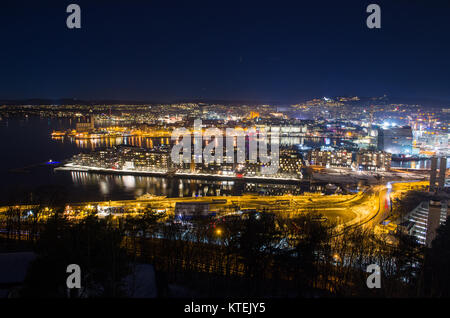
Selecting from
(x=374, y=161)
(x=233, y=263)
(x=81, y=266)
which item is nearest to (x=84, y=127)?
(x=374, y=161)

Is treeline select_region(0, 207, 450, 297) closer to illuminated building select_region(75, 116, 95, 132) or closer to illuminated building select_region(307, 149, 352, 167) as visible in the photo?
illuminated building select_region(307, 149, 352, 167)

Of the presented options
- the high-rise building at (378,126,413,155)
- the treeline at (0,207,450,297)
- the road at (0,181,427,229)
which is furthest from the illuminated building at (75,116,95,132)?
the treeline at (0,207,450,297)

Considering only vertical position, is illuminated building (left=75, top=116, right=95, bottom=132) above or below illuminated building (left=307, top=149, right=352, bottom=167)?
above

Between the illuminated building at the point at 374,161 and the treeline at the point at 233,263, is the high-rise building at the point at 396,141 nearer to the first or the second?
the illuminated building at the point at 374,161

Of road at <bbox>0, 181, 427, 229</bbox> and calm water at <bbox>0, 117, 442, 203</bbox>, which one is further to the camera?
calm water at <bbox>0, 117, 442, 203</bbox>
